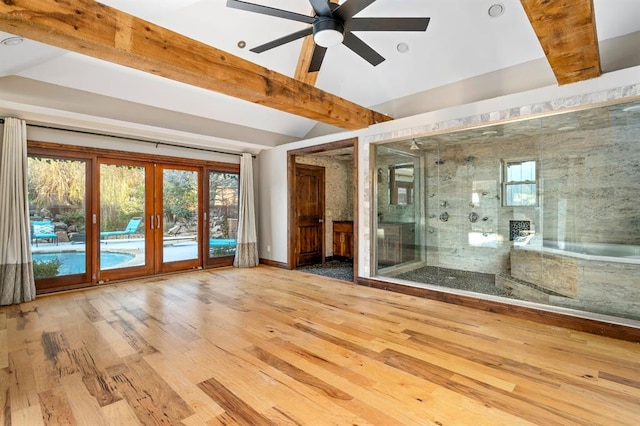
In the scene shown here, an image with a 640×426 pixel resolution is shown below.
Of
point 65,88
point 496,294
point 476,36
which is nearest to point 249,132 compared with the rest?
point 65,88

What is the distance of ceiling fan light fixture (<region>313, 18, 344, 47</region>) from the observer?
2.59 metres

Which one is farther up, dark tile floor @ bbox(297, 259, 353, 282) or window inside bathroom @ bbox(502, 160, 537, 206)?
window inside bathroom @ bbox(502, 160, 537, 206)

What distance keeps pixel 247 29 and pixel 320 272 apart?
4.23 meters

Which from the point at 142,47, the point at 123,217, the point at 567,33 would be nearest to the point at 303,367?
the point at 142,47

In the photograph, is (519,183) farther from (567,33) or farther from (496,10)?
(567,33)

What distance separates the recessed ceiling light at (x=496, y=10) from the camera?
3.51 meters

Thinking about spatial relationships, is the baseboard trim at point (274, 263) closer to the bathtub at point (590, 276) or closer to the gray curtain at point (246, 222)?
the gray curtain at point (246, 222)

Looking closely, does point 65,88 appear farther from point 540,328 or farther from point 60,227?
point 540,328

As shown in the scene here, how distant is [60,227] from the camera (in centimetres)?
475

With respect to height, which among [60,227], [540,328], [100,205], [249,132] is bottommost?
[540,328]

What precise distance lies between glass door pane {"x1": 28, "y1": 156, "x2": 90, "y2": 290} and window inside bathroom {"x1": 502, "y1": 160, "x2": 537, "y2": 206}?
265 inches

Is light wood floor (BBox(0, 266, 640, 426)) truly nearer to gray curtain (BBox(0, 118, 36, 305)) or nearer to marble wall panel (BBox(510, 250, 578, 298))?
gray curtain (BBox(0, 118, 36, 305))

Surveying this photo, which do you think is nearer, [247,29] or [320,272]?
[247,29]

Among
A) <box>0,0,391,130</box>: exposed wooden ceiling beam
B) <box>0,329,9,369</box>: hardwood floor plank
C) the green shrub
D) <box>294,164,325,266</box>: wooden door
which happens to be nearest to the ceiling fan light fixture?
<box>0,0,391,130</box>: exposed wooden ceiling beam
